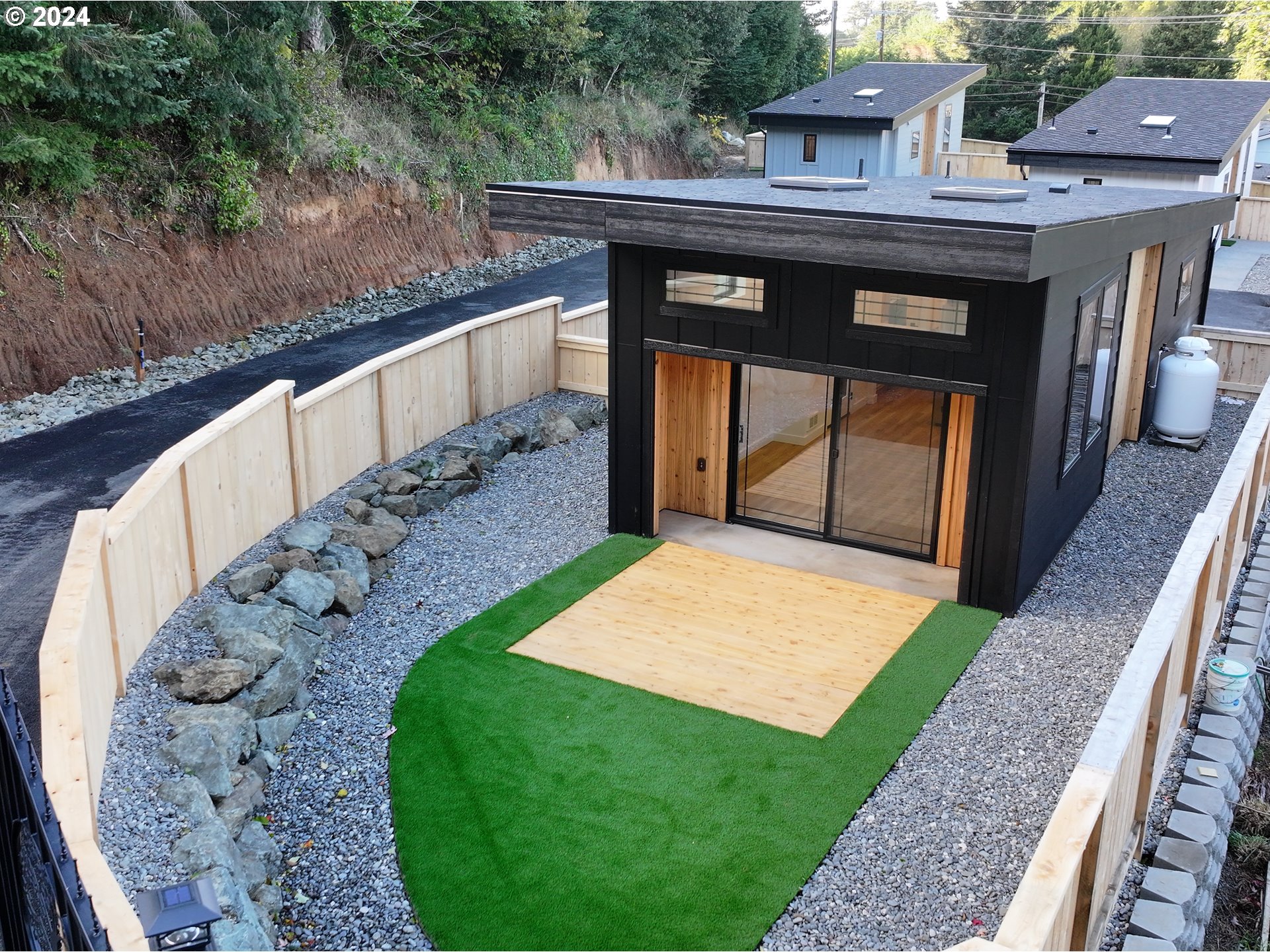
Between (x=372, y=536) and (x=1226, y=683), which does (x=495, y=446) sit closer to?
(x=372, y=536)

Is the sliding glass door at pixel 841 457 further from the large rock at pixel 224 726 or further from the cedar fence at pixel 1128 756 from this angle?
the large rock at pixel 224 726

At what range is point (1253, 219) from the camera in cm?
3275

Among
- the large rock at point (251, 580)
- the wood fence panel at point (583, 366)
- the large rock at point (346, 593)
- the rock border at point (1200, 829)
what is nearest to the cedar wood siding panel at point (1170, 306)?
the rock border at point (1200, 829)

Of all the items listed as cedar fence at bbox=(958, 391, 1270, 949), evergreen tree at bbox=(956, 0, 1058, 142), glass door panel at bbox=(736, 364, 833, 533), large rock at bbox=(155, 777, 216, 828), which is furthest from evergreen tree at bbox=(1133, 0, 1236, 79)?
large rock at bbox=(155, 777, 216, 828)

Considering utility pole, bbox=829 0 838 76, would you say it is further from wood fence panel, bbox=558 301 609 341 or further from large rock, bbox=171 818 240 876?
large rock, bbox=171 818 240 876

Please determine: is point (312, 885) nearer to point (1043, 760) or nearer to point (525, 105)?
point (1043, 760)

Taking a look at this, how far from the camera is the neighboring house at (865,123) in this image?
105ft

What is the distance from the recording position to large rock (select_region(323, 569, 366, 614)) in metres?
10.0

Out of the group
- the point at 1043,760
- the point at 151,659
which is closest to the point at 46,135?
the point at 151,659

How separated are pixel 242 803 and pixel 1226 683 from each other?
714 centimetres

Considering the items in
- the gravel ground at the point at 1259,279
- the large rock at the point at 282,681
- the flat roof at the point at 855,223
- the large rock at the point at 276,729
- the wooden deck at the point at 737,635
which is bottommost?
the wooden deck at the point at 737,635

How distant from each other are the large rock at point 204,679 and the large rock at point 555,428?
7.00 meters

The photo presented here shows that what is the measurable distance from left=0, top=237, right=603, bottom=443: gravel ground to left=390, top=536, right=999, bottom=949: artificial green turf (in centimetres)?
889

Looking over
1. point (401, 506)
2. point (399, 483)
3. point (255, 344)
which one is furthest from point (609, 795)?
point (255, 344)
